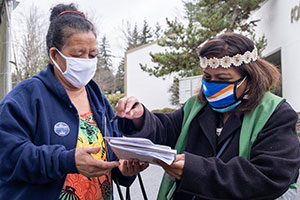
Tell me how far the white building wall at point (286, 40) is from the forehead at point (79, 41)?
9.70 meters

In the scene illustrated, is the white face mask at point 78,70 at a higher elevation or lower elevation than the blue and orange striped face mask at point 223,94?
higher

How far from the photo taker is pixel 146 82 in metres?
24.7

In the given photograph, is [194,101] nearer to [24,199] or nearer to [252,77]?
[252,77]

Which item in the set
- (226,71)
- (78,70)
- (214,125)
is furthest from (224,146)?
(78,70)

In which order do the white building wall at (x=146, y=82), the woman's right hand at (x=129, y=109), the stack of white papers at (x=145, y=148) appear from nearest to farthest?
1. the stack of white papers at (x=145, y=148)
2. the woman's right hand at (x=129, y=109)
3. the white building wall at (x=146, y=82)

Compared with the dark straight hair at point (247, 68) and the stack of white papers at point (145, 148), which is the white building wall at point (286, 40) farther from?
the stack of white papers at point (145, 148)

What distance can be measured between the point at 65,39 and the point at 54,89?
1.10ft

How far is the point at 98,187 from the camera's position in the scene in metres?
1.93

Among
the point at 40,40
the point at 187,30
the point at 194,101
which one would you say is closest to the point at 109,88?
the point at 40,40

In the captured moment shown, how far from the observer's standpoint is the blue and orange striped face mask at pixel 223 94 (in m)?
1.92

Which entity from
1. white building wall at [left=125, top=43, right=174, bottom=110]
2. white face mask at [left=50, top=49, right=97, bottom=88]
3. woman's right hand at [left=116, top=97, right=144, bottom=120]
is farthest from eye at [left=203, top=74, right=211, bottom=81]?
white building wall at [left=125, top=43, right=174, bottom=110]

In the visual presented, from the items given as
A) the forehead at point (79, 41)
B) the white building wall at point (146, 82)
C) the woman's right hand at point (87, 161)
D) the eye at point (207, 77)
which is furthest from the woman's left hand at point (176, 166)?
the white building wall at point (146, 82)

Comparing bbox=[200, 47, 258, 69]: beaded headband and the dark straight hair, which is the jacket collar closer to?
the dark straight hair

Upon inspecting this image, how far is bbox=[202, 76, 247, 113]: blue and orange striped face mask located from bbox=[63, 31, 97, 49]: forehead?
32.4 inches
